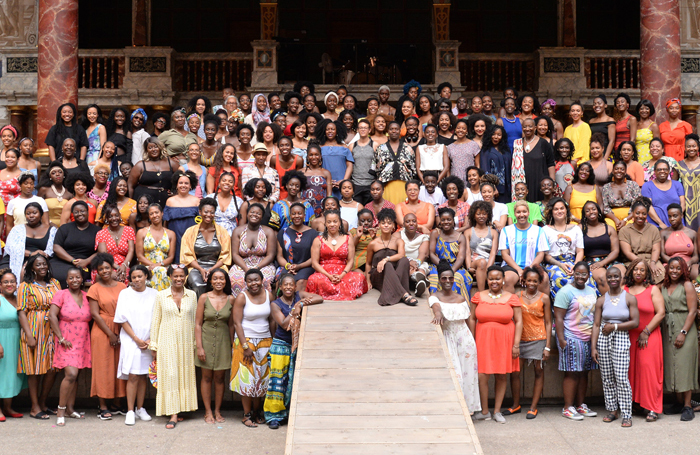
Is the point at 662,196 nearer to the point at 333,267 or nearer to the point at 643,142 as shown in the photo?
the point at 643,142

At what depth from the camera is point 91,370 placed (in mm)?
9273

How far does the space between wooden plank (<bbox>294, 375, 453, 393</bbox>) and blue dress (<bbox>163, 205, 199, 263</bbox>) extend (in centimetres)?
298

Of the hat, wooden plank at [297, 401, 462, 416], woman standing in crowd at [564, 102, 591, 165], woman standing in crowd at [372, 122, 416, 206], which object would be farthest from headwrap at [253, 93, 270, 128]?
wooden plank at [297, 401, 462, 416]

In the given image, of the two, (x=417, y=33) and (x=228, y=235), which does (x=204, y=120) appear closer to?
(x=228, y=235)

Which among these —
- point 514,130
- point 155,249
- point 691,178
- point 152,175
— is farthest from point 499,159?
point 155,249

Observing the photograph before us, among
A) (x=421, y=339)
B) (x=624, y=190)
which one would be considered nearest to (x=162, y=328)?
(x=421, y=339)

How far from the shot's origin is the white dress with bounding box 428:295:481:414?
8773 millimetres

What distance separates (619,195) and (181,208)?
17.3ft

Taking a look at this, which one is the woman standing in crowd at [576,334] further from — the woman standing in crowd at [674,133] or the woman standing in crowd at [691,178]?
the woman standing in crowd at [674,133]

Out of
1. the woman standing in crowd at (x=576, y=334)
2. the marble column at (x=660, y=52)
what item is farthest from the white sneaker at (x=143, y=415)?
the marble column at (x=660, y=52)

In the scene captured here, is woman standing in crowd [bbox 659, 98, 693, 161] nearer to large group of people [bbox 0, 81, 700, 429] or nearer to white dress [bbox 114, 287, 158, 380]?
large group of people [bbox 0, 81, 700, 429]

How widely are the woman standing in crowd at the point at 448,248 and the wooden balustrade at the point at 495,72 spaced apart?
8.96m

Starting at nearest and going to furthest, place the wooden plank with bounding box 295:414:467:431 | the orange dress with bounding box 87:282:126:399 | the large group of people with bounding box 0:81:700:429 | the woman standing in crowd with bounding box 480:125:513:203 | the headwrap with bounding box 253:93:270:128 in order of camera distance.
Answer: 1. the wooden plank with bounding box 295:414:467:431
2. the large group of people with bounding box 0:81:700:429
3. the orange dress with bounding box 87:282:126:399
4. the woman standing in crowd with bounding box 480:125:513:203
5. the headwrap with bounding box 253:93:270:128

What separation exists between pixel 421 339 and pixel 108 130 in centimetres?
565
